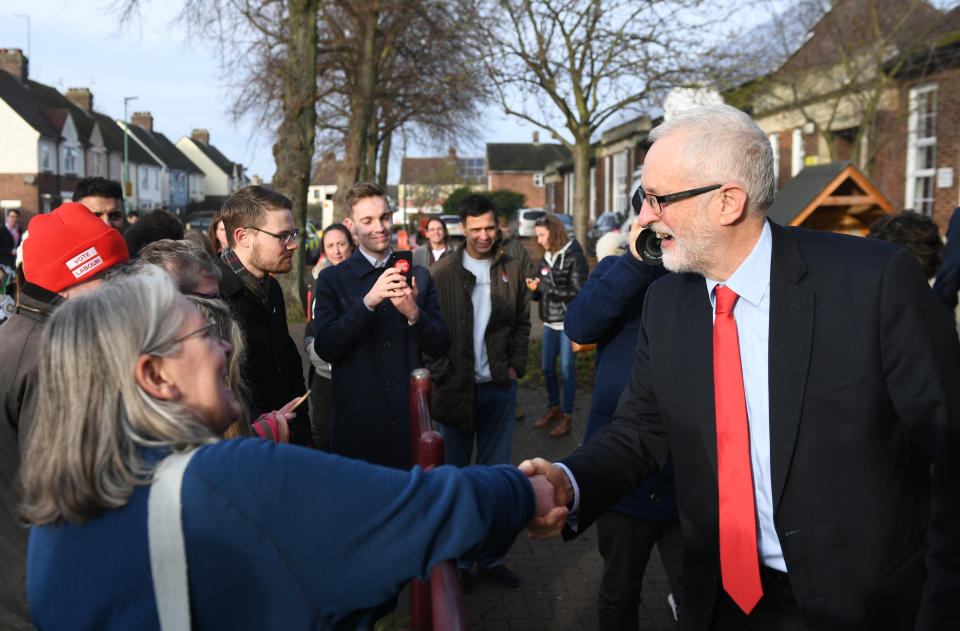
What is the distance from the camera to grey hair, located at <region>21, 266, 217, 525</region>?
1.43 m

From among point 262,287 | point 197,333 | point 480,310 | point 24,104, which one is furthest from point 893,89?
point 24,104

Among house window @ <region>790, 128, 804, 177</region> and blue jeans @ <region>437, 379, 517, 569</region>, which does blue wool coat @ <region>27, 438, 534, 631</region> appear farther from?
house window @ <region>790, 128, 804, 177</region>

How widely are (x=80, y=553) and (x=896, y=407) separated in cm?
197

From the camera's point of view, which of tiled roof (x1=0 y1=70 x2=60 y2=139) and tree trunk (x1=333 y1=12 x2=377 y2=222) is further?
tiled roof (x1=0 y1=70 x2=60 y2=139)

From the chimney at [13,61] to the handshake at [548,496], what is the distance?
57117 mm

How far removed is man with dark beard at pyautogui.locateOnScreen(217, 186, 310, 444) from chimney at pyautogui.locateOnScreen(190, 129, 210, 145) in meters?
→ 91.6

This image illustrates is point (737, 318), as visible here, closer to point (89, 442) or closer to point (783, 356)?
point (783, 356)

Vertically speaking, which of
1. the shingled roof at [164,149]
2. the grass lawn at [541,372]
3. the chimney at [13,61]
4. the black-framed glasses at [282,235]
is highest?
the chimney at [13,61]

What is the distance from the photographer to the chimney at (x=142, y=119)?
2963 inches

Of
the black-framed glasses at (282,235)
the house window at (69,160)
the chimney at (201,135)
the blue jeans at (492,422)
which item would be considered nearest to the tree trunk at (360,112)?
the blue jeans at (492,422)

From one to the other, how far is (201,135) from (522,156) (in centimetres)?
→ 3670

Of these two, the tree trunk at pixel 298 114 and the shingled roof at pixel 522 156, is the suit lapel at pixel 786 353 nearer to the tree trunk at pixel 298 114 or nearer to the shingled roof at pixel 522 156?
the tree trunk at pixel 298 114

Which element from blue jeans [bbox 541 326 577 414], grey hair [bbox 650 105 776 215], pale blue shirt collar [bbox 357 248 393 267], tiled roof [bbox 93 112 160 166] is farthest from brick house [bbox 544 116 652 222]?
tiled roof [bbox 93 112 160 166]

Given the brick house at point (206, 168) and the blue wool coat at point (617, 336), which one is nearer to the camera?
the blue wool coat at point (617, 336)
